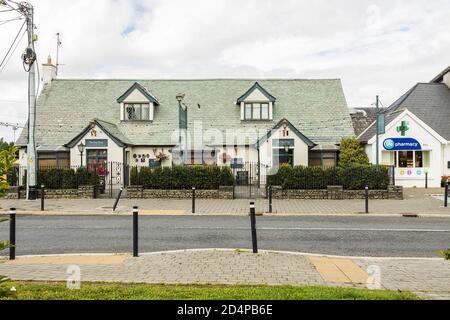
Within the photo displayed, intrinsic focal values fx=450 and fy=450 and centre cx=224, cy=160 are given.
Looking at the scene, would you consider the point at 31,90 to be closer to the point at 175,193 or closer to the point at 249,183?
the point at 175,193

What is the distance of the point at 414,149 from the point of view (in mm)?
31188

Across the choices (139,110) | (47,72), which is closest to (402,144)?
(139,110)

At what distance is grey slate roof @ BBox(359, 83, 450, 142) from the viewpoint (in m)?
33.1

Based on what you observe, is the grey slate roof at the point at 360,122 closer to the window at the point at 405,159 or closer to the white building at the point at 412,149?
the white building at the point at 412,149

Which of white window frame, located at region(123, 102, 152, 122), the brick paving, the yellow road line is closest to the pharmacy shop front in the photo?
the brick paving

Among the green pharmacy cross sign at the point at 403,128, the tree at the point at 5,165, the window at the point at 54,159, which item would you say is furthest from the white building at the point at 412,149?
the tree at the point at 5,165

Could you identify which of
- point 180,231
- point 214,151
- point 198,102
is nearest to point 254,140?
point 214,151

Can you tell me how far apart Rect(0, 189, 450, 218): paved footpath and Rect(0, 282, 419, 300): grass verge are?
38.2 ft

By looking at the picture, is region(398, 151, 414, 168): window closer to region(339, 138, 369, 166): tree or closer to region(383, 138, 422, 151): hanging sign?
region(383, 138, 422, 151): hanging sign

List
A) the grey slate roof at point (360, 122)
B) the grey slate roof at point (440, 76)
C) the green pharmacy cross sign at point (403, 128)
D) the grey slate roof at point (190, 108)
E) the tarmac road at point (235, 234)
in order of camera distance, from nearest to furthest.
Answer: the tarmac road at point (235, 234) < the green pharmacy cross sign at point (403, 128) < the grey slate roof at point (190, 108) < the grey slate roof at point (360, 122) < the grey slate roof at point (440, 76)

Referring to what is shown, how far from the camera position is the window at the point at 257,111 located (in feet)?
116

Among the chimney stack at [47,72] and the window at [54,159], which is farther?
the chimney stack at [47,72]

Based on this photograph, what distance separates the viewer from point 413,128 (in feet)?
102

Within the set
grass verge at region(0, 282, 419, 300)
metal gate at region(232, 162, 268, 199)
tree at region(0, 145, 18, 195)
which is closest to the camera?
tree at region(0, 145, 18, 195)
